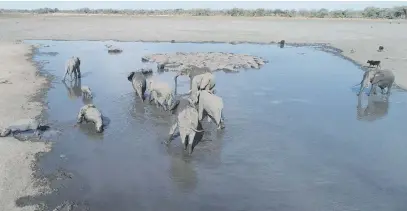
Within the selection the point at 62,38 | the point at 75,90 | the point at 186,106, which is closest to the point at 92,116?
the point at 186,106

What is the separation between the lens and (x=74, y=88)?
60.3 ft

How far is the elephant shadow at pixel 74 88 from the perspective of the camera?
1720 centimetres

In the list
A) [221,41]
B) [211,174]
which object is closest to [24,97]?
[211,174]

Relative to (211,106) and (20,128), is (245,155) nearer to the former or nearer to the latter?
(211,106)

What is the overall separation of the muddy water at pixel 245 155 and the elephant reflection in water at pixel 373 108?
0.04 meters

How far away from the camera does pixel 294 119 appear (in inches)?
556

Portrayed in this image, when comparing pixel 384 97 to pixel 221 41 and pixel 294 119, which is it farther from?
pixel 221 41

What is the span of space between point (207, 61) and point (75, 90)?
925 cm

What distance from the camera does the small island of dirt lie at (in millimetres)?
23234

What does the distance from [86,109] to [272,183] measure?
20.4ft

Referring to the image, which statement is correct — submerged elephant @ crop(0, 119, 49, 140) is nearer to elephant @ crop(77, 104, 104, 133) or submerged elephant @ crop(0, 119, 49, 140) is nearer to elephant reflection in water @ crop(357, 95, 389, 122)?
elephant @ crop(77, 104, 104, 133)

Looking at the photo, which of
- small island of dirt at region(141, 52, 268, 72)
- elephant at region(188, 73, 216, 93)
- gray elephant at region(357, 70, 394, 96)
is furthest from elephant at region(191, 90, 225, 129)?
small island of dirt at region(141, 52, 268, 72)

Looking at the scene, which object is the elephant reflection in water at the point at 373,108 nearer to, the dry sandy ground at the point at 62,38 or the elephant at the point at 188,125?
the dry sandy ground at the point at 62,38

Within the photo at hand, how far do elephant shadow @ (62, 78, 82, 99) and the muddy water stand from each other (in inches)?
4.9
